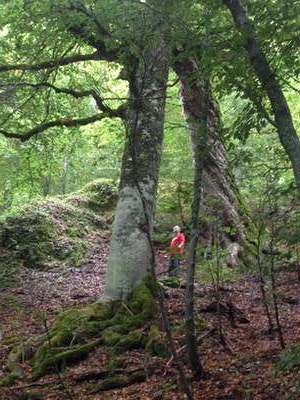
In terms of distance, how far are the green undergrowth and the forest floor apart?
143 millimetres

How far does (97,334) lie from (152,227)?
6.91ft

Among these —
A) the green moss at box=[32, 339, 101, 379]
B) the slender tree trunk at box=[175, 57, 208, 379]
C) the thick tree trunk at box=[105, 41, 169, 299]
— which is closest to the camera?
the slender tree trunk at box=[175, 57, 208, 379]

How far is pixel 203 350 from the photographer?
6.55 metres

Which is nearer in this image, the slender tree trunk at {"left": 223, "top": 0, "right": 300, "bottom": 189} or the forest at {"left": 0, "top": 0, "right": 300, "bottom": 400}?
→ the slender tree trunk at {"left": 223, "top": 0, "right": 300, "bottom": 189}

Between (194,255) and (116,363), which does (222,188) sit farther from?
(194,255)

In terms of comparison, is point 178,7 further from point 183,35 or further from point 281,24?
point 281,24

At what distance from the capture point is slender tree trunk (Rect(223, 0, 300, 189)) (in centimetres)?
416

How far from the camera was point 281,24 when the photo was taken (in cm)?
436

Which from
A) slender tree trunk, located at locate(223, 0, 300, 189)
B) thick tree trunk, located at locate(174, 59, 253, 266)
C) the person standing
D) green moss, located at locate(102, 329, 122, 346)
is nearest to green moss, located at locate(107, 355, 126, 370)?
green moss, located at locate(102, 329, 122, 346)

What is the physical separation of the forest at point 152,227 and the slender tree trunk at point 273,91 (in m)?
0.01

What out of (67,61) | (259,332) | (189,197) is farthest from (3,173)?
(259,332)

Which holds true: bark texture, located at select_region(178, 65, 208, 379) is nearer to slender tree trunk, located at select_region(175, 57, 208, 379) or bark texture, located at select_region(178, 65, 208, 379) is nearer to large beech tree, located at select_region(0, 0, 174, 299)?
slender tree trunk, located at select_region(175, 57, 208, 379)

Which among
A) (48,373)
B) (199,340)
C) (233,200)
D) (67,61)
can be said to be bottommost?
(48,373)

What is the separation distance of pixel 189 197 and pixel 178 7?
446 inches
